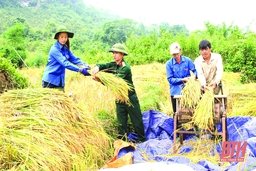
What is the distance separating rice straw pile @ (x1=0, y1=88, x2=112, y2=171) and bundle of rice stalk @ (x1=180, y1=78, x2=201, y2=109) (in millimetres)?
1100

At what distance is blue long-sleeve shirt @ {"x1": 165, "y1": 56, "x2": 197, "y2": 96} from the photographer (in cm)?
478

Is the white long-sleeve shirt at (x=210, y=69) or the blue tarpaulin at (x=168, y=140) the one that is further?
the white long-sleeve shirt at (x=210, y=69)

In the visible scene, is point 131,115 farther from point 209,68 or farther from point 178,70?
point 209,68

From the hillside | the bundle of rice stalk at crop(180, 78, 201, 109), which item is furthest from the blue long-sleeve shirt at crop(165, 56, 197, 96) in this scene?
the hillside

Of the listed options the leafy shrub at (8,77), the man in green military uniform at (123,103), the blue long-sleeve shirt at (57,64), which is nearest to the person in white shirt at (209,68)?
the man in green military uniform at (123,103)

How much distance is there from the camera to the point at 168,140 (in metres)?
4.64

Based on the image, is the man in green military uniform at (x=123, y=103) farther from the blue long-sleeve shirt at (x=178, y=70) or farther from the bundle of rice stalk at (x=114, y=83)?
the blue long-sleeve shirt at (x=178, y=70)

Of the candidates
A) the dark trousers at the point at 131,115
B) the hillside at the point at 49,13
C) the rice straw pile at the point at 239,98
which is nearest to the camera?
the dark trousers at the point at 131,115

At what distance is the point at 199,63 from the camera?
4.50 metres

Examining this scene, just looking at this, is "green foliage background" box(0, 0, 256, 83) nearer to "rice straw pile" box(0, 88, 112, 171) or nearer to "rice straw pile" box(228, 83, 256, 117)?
"rice straw pile" box(0, 88, 112, 171)

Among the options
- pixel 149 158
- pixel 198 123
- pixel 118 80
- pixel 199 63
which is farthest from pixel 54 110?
pixel 199 63

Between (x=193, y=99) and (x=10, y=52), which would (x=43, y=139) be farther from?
(x=10, y=52)

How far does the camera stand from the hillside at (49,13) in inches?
1889

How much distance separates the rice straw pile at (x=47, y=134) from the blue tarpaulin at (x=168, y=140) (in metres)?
0.48
